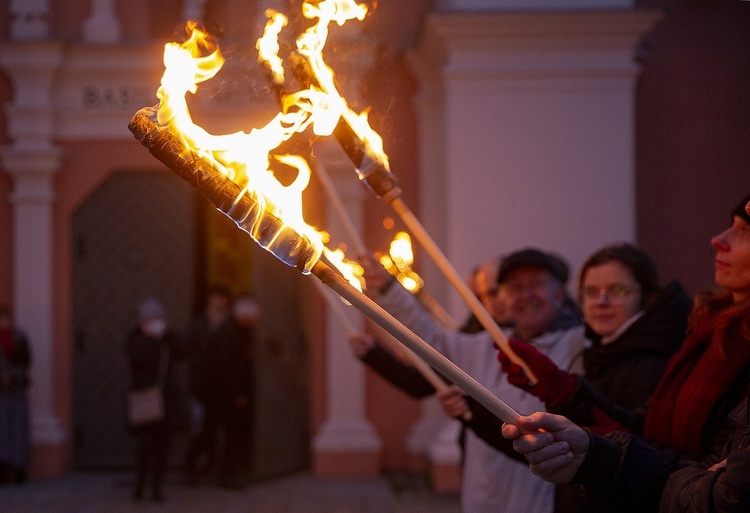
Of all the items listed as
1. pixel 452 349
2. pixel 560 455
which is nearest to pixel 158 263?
pixel 452 349

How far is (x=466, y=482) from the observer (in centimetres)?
347

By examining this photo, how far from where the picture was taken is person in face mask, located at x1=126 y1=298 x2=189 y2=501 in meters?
7.23

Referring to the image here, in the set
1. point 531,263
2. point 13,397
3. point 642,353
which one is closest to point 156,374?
point 13,397

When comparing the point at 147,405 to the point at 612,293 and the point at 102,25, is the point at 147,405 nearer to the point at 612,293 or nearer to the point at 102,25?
the point at 102,25

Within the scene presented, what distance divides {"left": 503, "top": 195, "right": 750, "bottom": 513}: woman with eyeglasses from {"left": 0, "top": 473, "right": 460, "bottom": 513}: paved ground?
5.00 metres

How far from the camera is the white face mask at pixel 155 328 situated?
7.23 m

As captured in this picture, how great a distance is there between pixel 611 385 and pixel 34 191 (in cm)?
752

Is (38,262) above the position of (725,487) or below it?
above

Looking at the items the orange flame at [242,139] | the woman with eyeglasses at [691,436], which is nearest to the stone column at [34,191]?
the orange flame at [242,139]

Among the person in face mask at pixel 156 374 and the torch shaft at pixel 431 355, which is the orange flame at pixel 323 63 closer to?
the torch shaft at pixel 431 355

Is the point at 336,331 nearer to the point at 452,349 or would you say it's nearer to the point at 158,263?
the point at 158,263

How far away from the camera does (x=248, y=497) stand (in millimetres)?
7676

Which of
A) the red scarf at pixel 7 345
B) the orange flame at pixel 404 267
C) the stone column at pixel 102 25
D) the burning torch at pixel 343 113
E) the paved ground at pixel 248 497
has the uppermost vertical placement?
the stone column at pixel 102 25

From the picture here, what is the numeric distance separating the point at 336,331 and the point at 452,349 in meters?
5.34
